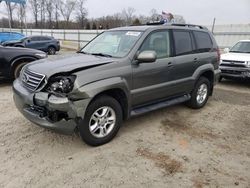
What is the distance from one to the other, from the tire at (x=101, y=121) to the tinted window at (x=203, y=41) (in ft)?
9.39

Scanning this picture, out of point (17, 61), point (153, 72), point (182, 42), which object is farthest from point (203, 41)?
point (17, 61)

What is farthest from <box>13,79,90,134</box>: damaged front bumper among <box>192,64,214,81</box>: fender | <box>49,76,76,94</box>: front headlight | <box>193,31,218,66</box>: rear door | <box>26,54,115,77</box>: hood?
<box>193,31,218,66</box>: rear door

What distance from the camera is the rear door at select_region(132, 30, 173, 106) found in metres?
4.67

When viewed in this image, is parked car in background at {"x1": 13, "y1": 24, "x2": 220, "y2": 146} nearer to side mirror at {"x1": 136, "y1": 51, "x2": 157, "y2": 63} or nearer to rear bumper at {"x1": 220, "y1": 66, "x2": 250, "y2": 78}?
side mirror at {"x1": 136, "y1": 51, "x2": 157, "y2": 63}

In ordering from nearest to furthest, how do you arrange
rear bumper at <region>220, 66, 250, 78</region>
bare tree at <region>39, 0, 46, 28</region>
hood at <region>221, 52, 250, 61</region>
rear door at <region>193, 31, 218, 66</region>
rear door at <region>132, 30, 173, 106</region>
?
1. rear door at <region>132, 30, 173, 106</region>
2. rear door at <region>193, 31, 218, 66</region>
3. rear bumper at <region>220, 66, 250, 78</region>
4. hood at <region>221, 52, 250, 61</region>
5. bare tree at <region>39, 0, 46, 28</region>

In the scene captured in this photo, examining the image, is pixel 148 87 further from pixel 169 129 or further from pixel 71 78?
pixel 71 78

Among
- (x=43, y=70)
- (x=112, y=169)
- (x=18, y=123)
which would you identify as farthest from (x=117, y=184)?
(x=18, y=123)

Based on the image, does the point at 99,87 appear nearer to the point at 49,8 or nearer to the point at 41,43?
the point at 41,43

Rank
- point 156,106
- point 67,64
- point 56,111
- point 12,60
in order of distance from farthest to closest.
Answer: point 12,60 → point 156,106 → point 67,64 → point 56,111

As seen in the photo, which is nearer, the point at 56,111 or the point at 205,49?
the point at 56,111

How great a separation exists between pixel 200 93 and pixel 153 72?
2043mm

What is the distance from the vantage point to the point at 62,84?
380cm

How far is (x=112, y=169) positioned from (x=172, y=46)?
2848 millimetres

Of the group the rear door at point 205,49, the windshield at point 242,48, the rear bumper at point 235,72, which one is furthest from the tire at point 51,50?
the rear door at point 205,49
